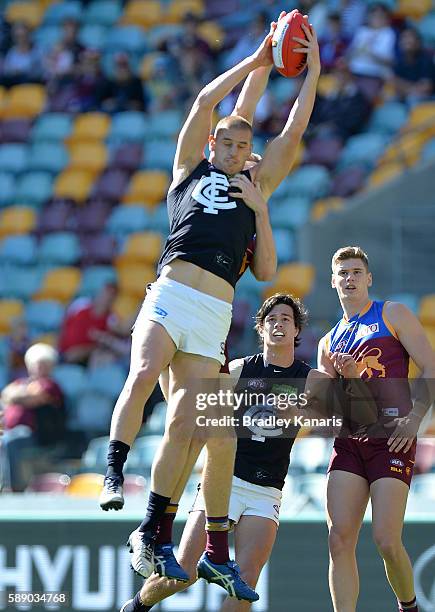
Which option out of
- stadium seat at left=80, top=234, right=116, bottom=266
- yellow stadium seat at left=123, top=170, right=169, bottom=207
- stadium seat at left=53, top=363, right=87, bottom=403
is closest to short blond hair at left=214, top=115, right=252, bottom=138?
stadium seat at left=53, top=363, right=87, bottom=403

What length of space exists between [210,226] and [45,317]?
7339 mm

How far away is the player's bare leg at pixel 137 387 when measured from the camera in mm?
6148

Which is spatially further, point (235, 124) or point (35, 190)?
point (35, 190)

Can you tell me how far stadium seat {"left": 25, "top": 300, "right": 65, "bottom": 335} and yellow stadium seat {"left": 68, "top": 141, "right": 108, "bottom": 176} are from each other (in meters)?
2.15

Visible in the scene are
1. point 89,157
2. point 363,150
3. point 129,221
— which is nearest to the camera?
point 363,150

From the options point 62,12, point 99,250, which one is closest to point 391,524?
point 99,250

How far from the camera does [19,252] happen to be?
1445 cm

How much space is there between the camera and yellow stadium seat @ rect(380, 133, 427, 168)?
499 inches

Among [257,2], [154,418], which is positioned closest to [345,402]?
[154,418]

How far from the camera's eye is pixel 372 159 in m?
12.8

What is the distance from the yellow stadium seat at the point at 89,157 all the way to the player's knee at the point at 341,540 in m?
9.07

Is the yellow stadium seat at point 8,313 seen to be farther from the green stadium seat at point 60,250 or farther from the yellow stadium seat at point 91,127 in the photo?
the yellow stadium seat at point 91,127

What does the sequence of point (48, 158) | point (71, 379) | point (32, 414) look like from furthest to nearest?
point (48, 158) → point (71, 379) → point (32, 414)

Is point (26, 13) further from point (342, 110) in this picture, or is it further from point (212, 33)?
point (342, 110)
